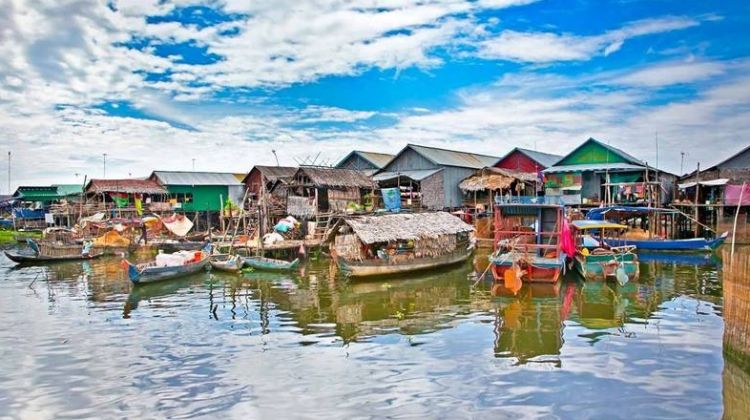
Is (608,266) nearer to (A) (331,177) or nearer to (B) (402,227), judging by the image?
(B) (402,227)

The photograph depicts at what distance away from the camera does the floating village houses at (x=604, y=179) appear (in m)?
29.9

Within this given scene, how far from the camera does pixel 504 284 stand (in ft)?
57.5

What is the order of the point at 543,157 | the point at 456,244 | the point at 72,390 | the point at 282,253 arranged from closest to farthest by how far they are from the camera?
1. the point at 72,390
2. the point at 456,244
3. the point at 282,253
4. the point at 543,157

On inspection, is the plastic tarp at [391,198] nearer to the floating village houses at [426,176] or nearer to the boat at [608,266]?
the floating village houses at [426,176]

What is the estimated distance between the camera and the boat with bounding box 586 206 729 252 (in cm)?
2495

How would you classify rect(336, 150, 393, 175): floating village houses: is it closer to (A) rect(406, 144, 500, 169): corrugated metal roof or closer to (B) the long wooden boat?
(A) rect(406, 144, 500, 169): corrugated metal roof

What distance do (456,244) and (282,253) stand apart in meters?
8.97

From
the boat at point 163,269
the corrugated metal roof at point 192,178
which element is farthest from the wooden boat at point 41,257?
the corrugated metal roof at point 192,178

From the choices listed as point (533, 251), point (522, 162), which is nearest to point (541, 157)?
point (522, 162)

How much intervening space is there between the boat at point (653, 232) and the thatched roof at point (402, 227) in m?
6.61

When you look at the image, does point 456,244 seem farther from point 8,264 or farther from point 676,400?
point 8,264

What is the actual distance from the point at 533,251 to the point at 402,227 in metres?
5.54

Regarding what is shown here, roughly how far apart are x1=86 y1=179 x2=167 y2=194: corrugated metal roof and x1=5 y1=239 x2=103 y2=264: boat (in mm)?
8939

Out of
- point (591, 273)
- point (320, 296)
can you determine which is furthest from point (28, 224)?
point (591, 273)
